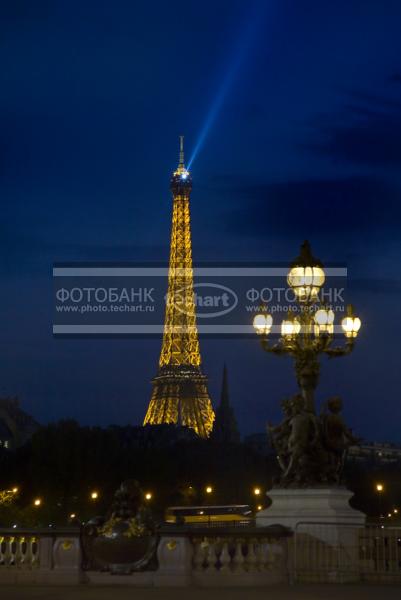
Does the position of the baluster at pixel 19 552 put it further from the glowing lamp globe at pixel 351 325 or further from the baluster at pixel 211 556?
the glowing lamp globe at pixel 351 325

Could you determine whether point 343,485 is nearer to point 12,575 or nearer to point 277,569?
point 277,569

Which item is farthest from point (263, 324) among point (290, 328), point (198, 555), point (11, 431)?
point (11, 431)

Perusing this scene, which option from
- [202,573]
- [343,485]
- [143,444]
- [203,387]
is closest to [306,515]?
[343,485]

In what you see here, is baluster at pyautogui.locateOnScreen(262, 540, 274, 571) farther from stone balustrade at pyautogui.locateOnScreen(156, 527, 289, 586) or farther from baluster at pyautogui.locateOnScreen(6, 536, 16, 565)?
baluster at pyautogui.locateOnScreen(6, 536, 16, 565)

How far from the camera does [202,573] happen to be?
24516 millimetres

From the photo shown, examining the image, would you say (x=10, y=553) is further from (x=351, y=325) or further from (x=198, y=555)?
(x=351, y=325)

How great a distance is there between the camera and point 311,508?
1061 inches

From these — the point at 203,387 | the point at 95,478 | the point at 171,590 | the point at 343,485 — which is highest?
the point at 203,387

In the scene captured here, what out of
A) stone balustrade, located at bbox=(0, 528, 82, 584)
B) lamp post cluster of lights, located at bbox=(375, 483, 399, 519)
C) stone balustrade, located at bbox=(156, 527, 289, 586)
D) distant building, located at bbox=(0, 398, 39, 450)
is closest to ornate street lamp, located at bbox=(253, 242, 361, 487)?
stone balustrade, located at bbox=(156, 527, 289, 586)

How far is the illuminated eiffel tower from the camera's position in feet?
434

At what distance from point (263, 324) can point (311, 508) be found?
421 cm

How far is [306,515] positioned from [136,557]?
385cm

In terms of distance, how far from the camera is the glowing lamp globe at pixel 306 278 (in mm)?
28938

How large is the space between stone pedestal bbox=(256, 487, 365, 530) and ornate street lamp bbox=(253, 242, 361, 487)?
26 centimetres
